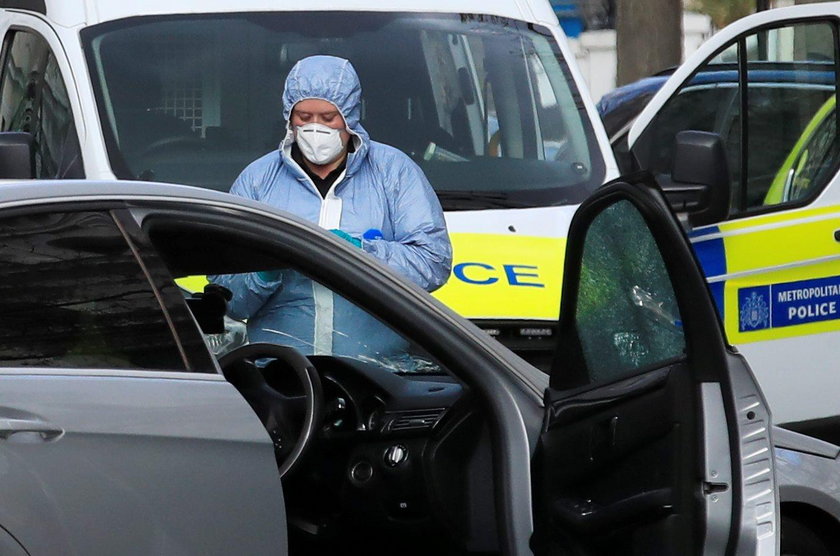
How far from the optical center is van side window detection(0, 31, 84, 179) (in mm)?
6602

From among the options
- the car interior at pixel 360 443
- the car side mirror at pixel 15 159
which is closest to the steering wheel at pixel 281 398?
the car interior at pixel 360 443

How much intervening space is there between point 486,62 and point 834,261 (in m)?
1.44

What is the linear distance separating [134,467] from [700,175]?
131 inches

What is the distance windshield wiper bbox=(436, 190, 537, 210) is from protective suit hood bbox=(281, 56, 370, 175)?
1032 mm

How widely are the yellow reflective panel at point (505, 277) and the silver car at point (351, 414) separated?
1608 millimetres

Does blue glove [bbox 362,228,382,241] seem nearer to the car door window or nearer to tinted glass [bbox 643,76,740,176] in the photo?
the car door window

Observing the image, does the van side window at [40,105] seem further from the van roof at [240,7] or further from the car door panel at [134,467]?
the car door panel at [134,467]

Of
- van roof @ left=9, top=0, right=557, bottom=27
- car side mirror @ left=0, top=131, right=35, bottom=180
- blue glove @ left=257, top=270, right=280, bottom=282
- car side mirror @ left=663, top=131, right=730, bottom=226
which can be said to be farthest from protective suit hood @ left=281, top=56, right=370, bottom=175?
van roof @ left=9, top=0, right=557, bottom=27

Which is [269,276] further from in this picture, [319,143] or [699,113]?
[699,113]

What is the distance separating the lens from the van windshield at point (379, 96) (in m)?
6.62

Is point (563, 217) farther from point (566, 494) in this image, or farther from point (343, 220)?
point (566, 494)

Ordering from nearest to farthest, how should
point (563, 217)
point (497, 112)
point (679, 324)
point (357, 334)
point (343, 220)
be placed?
point (679, 324) → point (357, 334) → point (343, 220) → point (563, 217) → point (497, 112)

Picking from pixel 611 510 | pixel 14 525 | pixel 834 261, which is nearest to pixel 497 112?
pixel 834 261

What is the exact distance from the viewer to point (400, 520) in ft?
13.6
